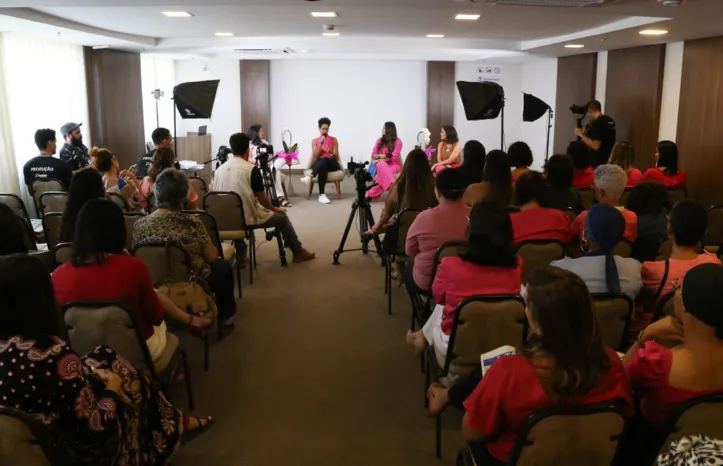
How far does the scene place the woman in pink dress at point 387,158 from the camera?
31.3 ft

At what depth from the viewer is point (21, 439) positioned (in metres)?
1.73

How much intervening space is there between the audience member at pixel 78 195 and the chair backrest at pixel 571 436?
111 inches

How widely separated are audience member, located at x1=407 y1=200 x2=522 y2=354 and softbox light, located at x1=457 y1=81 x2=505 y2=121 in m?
4.92

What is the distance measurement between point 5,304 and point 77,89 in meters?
8.05

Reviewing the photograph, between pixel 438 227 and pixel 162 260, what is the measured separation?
63.6 inches

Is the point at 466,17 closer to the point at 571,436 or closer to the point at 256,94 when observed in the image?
the point at 571,436

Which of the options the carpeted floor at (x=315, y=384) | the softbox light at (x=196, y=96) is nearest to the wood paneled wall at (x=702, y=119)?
the carpeted floor at (x=315, y=384)

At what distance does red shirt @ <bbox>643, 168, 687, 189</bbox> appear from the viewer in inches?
237

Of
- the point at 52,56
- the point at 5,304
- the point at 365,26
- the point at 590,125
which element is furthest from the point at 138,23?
the point at 5,304

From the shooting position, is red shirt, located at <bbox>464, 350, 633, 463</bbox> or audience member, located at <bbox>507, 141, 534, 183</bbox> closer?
red shirt, located at <bbox>464, 350, 633, 463</bbox>

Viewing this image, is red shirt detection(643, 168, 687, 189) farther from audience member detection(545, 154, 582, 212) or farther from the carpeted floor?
the carpeted floor

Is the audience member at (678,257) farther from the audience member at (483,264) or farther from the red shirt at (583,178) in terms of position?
the red shirt at (583,178)

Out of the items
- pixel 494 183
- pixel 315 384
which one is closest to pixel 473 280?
pixel 315 384

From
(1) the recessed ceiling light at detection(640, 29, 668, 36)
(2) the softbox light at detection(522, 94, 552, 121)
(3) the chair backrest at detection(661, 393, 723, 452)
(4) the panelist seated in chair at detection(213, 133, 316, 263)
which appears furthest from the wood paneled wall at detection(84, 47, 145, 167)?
(3) the chair backrest at detection(661, 393, 723, 452)
